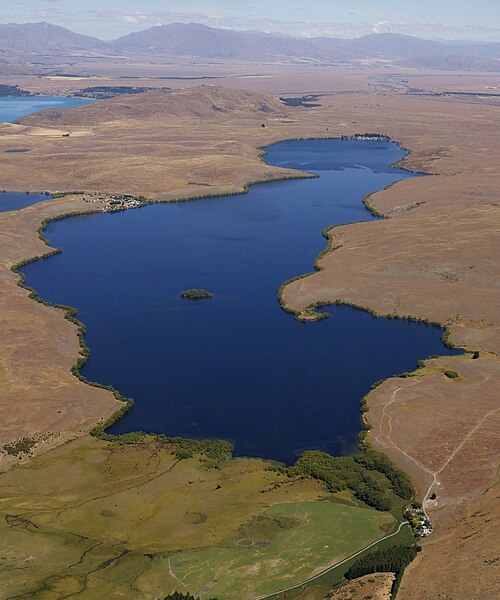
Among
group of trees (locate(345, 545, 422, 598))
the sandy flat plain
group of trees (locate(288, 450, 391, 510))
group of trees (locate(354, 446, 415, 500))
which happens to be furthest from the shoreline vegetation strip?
group of trees (locate(345, 545, 422, 598))

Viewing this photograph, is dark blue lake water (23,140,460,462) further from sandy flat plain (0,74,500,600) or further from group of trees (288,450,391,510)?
sandy flat plain (0,74,500,600)

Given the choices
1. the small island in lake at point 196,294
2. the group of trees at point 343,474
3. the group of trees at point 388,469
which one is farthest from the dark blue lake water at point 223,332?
the group of trees at point 343,474

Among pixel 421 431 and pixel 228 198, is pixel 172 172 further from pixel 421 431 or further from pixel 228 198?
pixel 421 431

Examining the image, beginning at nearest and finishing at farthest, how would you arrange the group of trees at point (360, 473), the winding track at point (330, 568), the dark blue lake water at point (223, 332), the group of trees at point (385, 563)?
1. the winding track at point (330, 568)
2. the group of trees at point (385, 563)
3. the group of trees at point (360, 473)
4. the dark blue lake water at point (223, 332)

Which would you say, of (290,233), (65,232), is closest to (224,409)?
(290,233)

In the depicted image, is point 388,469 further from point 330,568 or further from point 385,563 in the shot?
→ point 330,568

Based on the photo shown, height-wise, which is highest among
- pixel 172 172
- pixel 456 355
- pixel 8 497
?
pixel 172 172

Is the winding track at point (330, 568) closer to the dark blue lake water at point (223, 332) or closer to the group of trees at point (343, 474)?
the group of trees at point (343, 474)

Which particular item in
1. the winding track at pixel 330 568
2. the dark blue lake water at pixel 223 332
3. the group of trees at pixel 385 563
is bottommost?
the winding track at pixel 330 568
